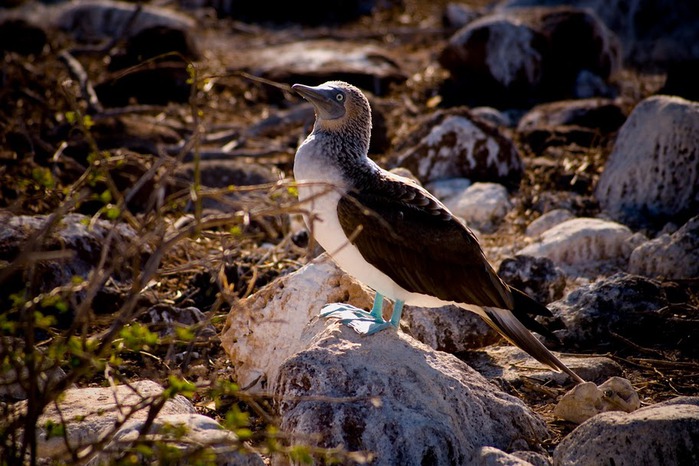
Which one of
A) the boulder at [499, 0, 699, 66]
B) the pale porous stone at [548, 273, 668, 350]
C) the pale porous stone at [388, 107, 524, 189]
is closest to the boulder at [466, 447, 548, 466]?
the pale porous stone at [548, 273, 668, 350]

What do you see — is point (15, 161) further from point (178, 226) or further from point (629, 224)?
point (629, 224)

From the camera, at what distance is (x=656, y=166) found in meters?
6.78

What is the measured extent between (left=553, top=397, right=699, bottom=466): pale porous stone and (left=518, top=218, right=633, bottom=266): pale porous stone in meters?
2.65

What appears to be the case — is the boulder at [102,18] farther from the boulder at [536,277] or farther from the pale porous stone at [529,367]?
the pale porous stone at [529,367]

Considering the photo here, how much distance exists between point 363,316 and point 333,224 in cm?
48

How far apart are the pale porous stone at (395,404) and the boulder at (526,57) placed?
6.74m

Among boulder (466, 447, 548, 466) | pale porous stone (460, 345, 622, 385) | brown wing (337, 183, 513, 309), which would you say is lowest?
pale porous stone (460, 345, 622, 385)

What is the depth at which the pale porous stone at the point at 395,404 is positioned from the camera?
332cm

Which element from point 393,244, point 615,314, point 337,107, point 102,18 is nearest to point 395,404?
point 393,244

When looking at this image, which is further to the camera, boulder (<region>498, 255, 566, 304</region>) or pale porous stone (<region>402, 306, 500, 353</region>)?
boulder (<region>498, 255, 566, 304</region>)

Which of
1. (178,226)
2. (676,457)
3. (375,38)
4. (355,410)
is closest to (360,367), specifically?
(355,410)

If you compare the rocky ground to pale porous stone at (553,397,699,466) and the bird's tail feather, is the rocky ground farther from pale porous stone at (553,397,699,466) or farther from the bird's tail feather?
the bird's tail feather

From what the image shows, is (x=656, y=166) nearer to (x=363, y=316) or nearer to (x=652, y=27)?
(x=363, y=316)

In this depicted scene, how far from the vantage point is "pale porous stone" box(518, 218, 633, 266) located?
6070 mm
